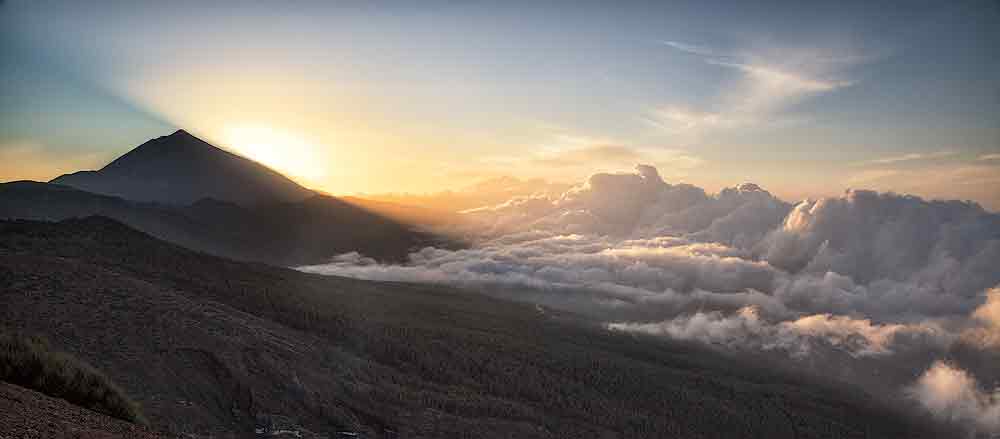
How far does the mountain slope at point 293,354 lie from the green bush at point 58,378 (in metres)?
4.15

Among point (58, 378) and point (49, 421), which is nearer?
point (49, 421)

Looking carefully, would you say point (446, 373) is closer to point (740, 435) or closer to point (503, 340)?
point (503, 340)

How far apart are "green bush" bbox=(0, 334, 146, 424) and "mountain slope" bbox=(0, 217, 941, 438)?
4146 mm

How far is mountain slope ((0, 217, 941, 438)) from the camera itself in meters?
47.0

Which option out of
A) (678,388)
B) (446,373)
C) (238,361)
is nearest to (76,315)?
(238,361)

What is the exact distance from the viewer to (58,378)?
20672 millimetres

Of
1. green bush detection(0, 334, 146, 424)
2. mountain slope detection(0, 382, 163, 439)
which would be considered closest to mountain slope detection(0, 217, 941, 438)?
green bush detection(0, 334, 146, 424)

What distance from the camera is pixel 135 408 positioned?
22266mm

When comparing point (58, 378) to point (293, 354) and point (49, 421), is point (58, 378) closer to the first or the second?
point (49, 421)

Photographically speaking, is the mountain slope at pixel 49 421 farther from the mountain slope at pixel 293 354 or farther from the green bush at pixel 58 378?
the mountain slope at pixel 293 354

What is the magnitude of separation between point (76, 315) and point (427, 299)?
127908 mm

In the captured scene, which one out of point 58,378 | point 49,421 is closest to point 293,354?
point 58,378

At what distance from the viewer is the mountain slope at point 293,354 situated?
47.0 m

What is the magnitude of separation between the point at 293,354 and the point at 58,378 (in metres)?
46.8
